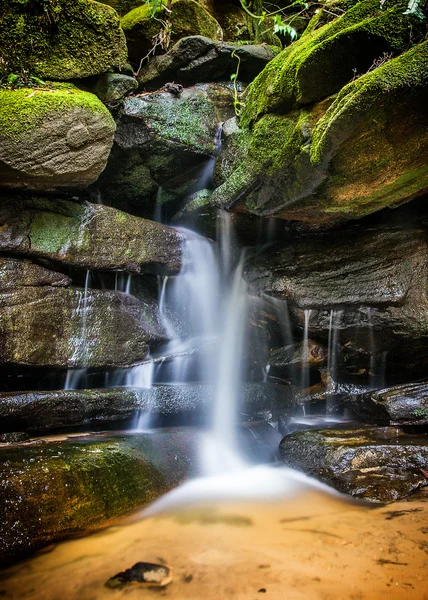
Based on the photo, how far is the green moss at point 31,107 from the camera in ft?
16.0

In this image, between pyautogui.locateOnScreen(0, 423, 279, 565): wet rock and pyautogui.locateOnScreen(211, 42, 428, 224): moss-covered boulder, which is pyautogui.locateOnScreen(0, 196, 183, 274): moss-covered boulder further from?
pyautogui.locateOnScreen(0, 423, 279, 565): wet rock

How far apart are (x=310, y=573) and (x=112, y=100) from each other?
726cm

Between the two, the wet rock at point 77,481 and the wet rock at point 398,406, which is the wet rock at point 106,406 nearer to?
the wet rock at point 77,481

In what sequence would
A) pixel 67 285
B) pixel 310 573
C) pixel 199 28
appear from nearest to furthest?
pixel 310 573 < pixel 67 285 < pixel 199 28

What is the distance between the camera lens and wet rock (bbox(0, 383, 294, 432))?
4746mm

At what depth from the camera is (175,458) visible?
439cm

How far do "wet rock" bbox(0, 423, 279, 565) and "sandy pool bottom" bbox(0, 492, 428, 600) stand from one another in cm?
17

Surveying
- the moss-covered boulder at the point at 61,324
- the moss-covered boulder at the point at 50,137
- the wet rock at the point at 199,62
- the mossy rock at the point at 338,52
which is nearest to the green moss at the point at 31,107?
the moss-covered boulder at the point at 50,137

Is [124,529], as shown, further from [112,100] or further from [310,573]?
[112,100]

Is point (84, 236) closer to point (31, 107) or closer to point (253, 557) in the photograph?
point (31, 107)

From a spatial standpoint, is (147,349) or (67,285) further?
(147,349)

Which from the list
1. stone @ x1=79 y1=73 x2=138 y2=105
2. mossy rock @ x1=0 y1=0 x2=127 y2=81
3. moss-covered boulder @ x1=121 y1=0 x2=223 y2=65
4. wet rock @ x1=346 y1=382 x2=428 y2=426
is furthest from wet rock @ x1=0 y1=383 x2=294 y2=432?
moss-covered boulder @ x1=121 y1=0 x2=223 y2=65

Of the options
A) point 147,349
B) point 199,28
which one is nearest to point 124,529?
point 147,349

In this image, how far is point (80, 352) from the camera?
5.82 meters
